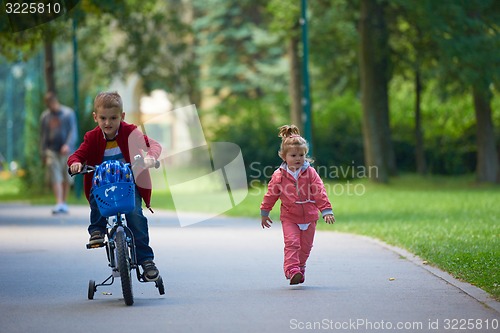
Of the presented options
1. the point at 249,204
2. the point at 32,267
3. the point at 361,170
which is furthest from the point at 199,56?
the point at 32,267

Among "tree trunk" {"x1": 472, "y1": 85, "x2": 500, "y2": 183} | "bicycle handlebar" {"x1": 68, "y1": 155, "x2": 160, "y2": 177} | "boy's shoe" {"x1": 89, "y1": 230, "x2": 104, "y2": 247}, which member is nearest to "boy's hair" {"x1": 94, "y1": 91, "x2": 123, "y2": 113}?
"bicycle handlebar" {"x1": 68, "y1": 155, "x2": 160, "y2": 177}

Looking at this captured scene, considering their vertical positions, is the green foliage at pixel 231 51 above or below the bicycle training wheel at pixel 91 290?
above

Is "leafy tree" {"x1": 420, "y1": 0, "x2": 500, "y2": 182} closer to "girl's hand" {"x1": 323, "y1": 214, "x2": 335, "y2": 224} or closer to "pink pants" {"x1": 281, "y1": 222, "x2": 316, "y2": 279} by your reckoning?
"pink pants" {"x1": 281, "y1": 222, "x2": 316, "y2": 279}

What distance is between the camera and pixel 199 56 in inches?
2574

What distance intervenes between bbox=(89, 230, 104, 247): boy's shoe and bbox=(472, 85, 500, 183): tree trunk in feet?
90.7

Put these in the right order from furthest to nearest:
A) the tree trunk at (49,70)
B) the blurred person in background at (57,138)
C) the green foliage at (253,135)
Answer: the green foliage at (253,135) → the tree trunk at (49,70) → the blurred person in background at (57,138)

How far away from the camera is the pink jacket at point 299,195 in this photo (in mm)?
10469

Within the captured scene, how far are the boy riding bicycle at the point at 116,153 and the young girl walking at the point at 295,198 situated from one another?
3.68ft

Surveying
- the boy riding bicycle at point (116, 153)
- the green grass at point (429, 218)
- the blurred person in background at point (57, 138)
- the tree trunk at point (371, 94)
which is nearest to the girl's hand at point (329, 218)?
the green grass at point (429, 218)

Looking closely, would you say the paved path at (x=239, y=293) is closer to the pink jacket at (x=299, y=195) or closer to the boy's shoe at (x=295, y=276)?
the boy's shoe at (x=295, y=276)

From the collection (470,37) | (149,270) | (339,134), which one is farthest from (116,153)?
(339,134)

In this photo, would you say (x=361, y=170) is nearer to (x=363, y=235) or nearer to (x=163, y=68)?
(x=163, y=68)

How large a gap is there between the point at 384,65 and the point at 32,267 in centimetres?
2757

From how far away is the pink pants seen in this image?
10453 millimetres
